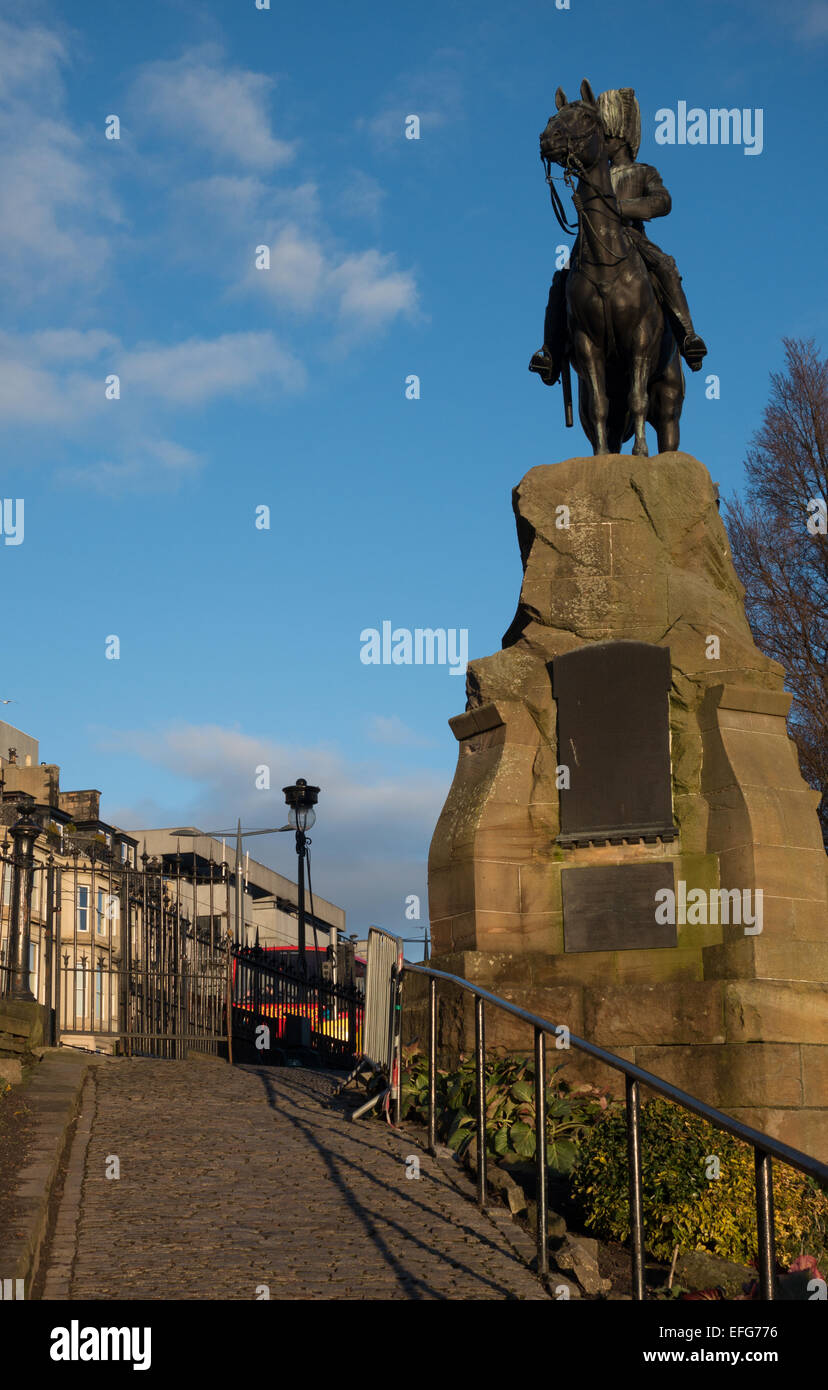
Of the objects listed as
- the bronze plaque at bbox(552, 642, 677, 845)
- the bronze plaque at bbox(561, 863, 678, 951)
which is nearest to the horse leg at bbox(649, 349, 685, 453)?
the bronze plaque at bbox(552, 642, 677, 845)

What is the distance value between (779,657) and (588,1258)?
817 inches

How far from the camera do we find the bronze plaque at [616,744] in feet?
36.1

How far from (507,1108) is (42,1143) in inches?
111

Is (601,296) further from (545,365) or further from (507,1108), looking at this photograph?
(507,1108)

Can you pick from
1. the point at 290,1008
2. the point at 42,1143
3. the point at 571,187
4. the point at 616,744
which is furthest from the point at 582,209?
the point at 290,1008

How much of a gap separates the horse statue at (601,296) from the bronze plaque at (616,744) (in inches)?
90.0

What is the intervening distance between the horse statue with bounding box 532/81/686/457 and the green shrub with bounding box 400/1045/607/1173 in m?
5.43

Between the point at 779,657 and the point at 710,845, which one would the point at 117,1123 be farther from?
A: the point at 779,657

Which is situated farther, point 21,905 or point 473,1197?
point 21,905

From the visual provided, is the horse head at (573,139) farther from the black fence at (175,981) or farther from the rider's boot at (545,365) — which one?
the black fence at (175,981)

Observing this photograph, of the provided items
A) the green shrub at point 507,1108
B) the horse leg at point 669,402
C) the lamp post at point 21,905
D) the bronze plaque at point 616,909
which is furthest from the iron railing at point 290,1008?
the horse leg at point 669,402

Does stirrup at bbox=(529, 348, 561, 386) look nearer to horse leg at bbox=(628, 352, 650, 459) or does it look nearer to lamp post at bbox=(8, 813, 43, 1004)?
horse leg at bbox=(628, 352, 650, 459)

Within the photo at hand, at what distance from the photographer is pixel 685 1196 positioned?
7.75 metres

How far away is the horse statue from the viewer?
12.4 metres
